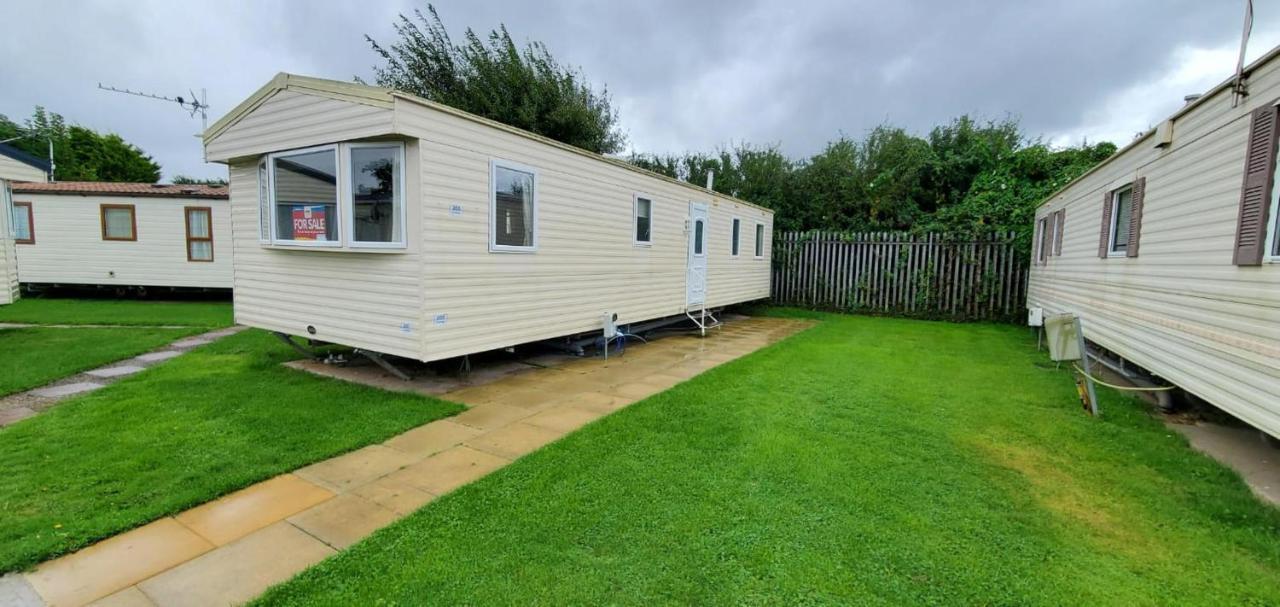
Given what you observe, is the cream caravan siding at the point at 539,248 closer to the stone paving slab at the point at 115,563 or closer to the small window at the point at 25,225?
the stone paving slab at the point at 115,563

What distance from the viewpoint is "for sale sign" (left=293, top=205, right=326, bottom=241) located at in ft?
17.3

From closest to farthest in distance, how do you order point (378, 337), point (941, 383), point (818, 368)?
point (378, 337) < point (941, 383) < point (818, 368)

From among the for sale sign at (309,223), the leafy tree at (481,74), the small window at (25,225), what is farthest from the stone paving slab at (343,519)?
the small window at (25,225)

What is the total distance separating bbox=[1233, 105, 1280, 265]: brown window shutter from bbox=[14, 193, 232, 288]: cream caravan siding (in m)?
17.2

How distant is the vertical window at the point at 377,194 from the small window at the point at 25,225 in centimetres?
1434

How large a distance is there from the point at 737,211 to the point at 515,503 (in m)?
9.51

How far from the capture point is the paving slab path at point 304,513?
85.0 inches

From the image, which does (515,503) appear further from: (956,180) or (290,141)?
(956,180)

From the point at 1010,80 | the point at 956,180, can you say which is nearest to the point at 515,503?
the point at 956,180

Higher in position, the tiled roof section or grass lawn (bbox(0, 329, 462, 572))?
the tiled roof section


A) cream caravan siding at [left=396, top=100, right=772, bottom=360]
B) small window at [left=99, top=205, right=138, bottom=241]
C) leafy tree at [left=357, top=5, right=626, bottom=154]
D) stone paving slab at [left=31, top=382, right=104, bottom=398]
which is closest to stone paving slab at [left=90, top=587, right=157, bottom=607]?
cream caravan siding at [left=396, top=100, right=772, bottom=360]

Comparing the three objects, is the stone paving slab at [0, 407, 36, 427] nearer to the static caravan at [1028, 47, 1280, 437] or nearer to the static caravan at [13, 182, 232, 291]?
the static caravan at [1028, 47, 1280, 437]

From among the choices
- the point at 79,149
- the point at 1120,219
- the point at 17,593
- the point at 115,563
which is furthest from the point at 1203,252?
the point at 79,149

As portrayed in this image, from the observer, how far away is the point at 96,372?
5.86 metres
